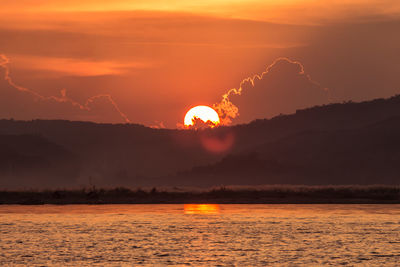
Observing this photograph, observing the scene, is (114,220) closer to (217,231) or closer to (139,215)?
(139,215)

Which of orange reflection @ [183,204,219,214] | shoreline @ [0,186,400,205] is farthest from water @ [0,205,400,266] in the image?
shoreline @ [0,186,400,205]

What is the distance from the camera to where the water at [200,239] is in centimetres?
5469

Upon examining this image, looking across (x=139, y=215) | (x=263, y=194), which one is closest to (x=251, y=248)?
(x=139, y=215)

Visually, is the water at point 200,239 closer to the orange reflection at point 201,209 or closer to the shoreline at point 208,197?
the orange reflection at point 201,209

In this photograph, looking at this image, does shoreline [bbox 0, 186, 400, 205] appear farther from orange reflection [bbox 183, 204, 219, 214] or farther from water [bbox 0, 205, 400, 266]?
water [bbox 0, 205, 400, 266]

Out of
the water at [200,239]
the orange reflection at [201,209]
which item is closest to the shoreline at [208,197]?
the orange reflection at [201,209]

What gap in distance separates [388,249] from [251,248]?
988 centimetres

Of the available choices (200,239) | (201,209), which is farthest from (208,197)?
(200,239)

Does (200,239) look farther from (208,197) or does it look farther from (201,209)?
(208,197)

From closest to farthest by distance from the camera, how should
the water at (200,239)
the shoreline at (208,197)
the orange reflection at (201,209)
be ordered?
the water at (200,239) → the orange reflection at (201,209) → the shoreline at (208,197)

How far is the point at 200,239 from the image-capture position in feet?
226

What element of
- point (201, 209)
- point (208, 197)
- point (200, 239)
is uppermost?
point (208, 197)

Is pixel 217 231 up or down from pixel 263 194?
down

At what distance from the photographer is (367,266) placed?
50.8 m
